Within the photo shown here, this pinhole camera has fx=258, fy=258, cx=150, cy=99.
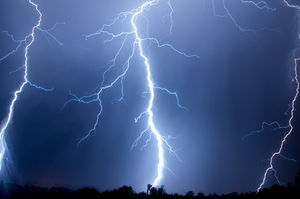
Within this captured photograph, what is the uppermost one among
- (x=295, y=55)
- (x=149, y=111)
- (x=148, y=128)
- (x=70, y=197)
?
(x=295, y=55)

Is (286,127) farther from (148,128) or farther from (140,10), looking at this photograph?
(140,10)

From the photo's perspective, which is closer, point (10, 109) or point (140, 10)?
point (10, 109)

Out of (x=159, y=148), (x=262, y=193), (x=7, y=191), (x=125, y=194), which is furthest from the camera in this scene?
(x=7, y=191)

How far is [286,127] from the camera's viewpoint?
1403 centimetres

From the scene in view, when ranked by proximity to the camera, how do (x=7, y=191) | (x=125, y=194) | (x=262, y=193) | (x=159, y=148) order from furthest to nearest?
1. (x=7, y=191)
2. (x=125, y=194)
3. (x=159, y=148)
4. (x=262, y=193)

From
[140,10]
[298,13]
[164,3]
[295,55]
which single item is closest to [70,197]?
[140,10]

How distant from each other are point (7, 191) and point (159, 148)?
11.2m

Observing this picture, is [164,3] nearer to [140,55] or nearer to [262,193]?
[140,55]

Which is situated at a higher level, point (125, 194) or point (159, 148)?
point (159, 148)

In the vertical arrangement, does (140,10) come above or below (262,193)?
above

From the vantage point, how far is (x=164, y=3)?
15000mm

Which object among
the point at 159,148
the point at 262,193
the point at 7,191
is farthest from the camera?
the point at 7,191

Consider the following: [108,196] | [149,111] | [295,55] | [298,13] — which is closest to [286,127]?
[295,55]

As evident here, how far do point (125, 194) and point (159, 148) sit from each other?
3.53m
